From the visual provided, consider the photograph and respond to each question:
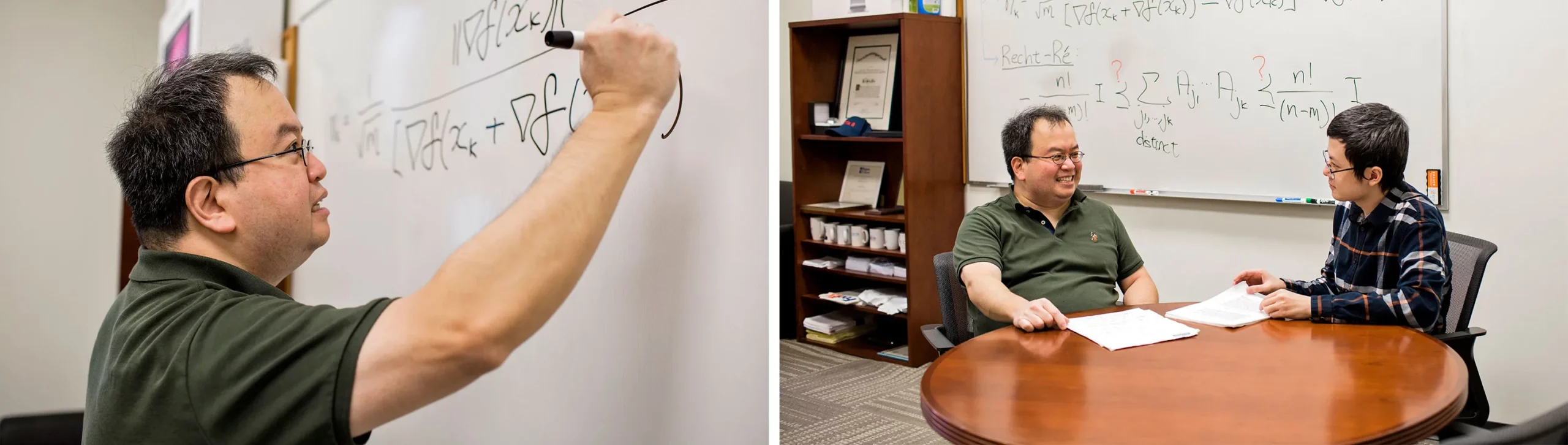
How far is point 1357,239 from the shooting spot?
2449 mm

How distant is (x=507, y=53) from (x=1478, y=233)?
10.9 ft

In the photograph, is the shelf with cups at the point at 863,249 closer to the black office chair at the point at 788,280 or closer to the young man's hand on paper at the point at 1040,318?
the black office chair at the point at 788,280

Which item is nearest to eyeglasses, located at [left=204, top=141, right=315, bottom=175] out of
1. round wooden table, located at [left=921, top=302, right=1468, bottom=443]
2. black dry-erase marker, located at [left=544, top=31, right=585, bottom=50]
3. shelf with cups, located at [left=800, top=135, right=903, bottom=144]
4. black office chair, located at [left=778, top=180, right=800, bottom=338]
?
black dry-erase marker, located at [left=544, top=31, right=585, bottom=50]

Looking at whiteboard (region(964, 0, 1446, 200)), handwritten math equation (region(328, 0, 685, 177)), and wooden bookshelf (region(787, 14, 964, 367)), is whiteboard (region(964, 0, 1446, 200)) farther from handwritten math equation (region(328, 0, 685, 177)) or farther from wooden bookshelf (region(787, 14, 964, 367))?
handwritten math equation (region(328, 0, 685, 177))

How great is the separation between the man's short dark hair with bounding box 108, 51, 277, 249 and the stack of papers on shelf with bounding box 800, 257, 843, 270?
3.80 m

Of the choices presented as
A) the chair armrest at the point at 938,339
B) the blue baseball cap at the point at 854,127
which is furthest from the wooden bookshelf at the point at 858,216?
the chair armrest at the point at 938,339

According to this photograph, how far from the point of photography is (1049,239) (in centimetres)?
265

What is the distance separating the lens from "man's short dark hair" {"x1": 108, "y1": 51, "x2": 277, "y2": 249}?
3.22ft

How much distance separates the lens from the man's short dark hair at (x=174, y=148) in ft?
3.22

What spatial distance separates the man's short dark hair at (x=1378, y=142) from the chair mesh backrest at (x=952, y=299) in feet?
3.52

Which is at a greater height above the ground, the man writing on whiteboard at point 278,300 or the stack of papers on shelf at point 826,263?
the man writing on whiteboard at point 278,300

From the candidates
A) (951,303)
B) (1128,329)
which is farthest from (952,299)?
(1128,329)

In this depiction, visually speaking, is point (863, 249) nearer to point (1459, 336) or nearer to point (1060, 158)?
point (1060, 158)

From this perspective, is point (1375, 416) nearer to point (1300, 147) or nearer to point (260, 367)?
point (260, 367)
